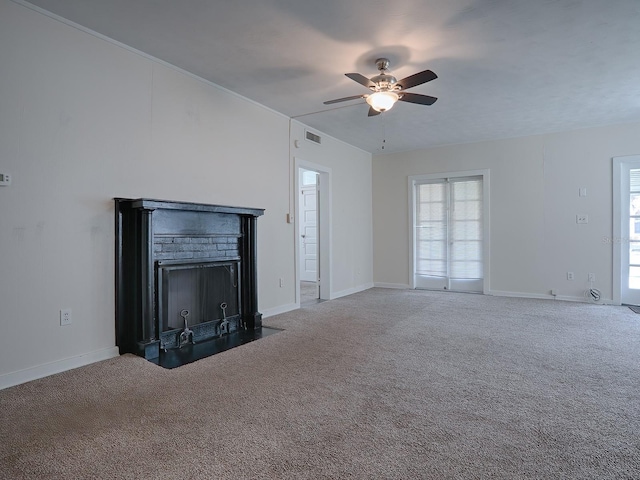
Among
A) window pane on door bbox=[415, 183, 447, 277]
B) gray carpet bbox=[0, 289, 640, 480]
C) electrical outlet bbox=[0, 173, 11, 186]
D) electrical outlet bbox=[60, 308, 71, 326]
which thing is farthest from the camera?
window pane on door bbox=[415, 183, 447, 277]

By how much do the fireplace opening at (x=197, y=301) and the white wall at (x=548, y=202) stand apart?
4557 millimetres

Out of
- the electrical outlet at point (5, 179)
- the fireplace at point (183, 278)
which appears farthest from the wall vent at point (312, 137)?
the electrical outlet at point (5, 179)

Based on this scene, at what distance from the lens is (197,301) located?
3.79 meters

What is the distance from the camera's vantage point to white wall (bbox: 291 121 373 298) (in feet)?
19.8

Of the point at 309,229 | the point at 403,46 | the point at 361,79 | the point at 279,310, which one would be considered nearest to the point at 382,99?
the point at 361,79

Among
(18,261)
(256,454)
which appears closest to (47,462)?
(256,454)

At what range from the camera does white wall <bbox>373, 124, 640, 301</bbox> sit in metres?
5.64

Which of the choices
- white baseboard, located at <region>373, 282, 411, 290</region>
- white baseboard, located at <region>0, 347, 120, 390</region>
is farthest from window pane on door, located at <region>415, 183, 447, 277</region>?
white baseboard, located at <region>0, 347, 120, 390</region>

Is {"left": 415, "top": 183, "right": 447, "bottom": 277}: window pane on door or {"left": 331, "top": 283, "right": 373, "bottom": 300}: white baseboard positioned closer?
{"left": 331, "top": 283, "right": 373, "bottom": 300}: white baseboard

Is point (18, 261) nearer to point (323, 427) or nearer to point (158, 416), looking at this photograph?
point (158, 416)

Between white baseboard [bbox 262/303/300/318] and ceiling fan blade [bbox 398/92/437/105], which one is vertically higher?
ceiling fan blade [bbox 398/92/437/105]

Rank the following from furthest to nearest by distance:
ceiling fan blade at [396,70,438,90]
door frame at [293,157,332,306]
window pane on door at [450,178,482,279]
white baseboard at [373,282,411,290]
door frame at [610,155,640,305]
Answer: white baseboard at [373,282,411,290] < window pane on door at [450,178,482,279] < door frame at [293,157,332,306] < door frame at [610,155,640,305] < ceiling fan blade at [396,70,438,90]

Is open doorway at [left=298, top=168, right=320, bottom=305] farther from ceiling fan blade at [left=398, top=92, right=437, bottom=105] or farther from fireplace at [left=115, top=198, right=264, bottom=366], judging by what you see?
ceiling fan blade at [left=398, top=92, right=437, bottom=105]

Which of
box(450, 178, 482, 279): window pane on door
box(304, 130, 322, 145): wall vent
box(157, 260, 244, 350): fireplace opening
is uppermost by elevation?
box(304, 130, 322, 145): wall vent
